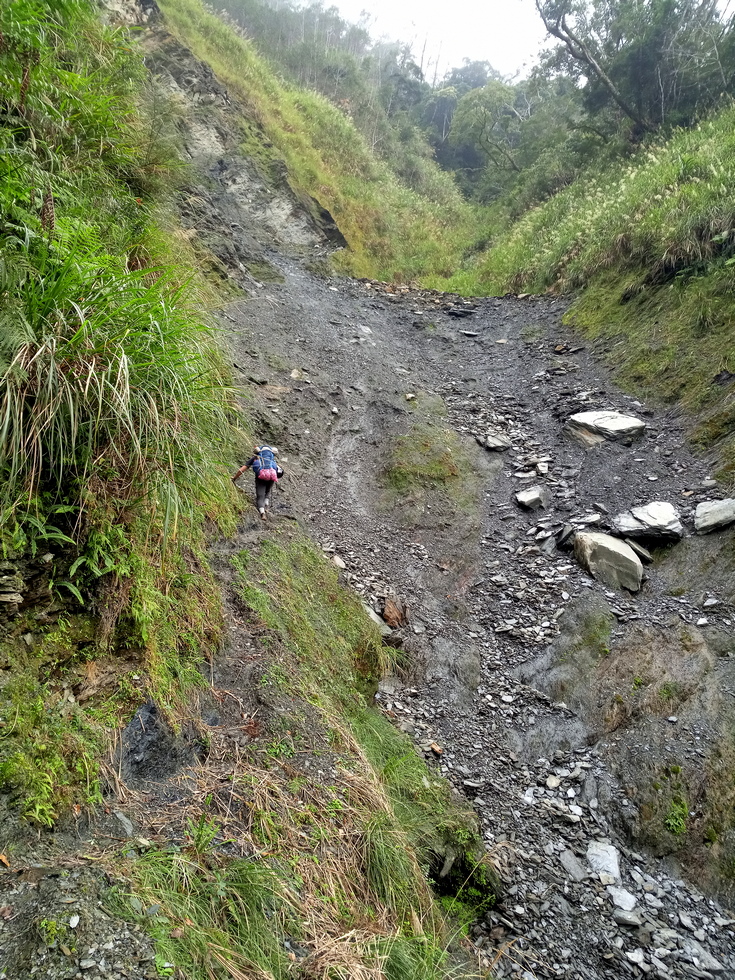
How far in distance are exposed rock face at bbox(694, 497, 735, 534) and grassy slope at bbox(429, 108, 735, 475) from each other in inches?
24.2

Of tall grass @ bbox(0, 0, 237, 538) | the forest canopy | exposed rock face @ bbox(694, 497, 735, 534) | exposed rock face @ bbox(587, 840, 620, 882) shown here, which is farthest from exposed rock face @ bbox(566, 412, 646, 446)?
the forest canopy

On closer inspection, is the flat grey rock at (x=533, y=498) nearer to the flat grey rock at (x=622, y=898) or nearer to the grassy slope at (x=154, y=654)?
the grassy slope at (x=154, y=654)

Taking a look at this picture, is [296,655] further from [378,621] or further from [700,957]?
[700,957]

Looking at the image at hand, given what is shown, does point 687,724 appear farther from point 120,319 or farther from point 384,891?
point 120,319

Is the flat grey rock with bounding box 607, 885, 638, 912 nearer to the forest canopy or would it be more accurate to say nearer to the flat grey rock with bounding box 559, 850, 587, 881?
the flat grey rock with bounding box 559, 850, 587, 881

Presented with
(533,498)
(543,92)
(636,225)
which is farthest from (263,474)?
(543,92)

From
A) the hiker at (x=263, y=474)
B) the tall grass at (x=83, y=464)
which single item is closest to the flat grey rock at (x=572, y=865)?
the tall grass at (x=83, y=464)

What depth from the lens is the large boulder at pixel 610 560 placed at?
20.2 ft

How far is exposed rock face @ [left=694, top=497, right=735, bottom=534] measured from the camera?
5.98m

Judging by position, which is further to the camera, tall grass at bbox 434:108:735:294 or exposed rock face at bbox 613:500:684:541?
tall grass at bbox 434:108:735:294

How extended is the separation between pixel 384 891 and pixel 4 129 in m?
5.72

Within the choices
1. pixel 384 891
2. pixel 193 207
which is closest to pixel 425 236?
pixel 193 207

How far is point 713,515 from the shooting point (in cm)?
614

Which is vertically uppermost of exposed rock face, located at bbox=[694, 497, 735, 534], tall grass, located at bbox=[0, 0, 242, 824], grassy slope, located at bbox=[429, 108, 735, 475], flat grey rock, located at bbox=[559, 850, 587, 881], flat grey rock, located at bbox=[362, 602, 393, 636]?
grassy slope, located at bbox=[429, 108, 735, 475]
